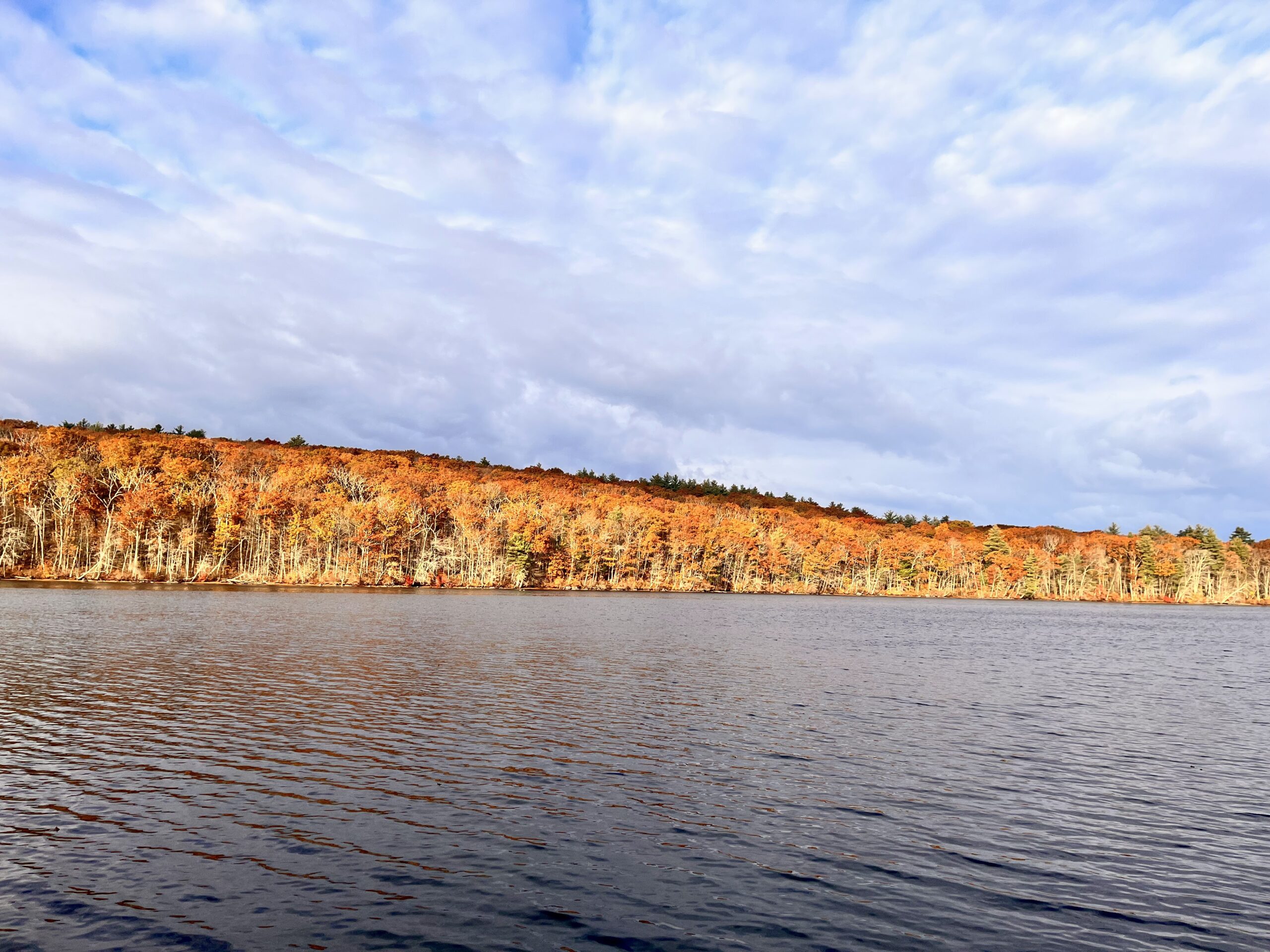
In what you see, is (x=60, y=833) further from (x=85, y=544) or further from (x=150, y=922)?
(x=85, y=544)

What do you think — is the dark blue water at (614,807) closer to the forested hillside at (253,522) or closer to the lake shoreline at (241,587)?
the lake shoreline at (241,587)

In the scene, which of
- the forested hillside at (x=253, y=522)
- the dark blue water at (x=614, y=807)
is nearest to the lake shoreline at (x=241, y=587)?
the forested hillside at (x=253, y=522)

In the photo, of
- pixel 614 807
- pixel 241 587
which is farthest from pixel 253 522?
pixel 614 807

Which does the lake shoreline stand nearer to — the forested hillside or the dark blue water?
the forested hillside

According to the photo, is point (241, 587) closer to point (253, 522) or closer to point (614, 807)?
point (253, 522)

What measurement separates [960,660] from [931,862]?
42674 millimetres

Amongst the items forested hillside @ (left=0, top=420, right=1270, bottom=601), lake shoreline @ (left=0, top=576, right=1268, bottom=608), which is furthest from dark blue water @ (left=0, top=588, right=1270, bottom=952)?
forested hillside @ (left=0, top=420, right=1270, bottom=601)

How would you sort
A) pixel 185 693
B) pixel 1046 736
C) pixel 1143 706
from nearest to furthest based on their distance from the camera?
pixel 1046 736
pixel 185 693
pixel 1143 706

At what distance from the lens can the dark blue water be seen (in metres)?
13.1

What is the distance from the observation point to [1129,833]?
59.6 feet

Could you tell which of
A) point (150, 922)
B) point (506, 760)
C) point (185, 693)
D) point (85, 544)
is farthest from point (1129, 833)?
point (85, 544)

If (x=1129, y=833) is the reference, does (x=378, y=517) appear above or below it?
above

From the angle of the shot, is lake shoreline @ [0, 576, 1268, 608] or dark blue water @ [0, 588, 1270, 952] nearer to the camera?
dark blue water @ [0, 588, 1270, 952]

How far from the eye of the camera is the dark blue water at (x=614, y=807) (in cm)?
1309
